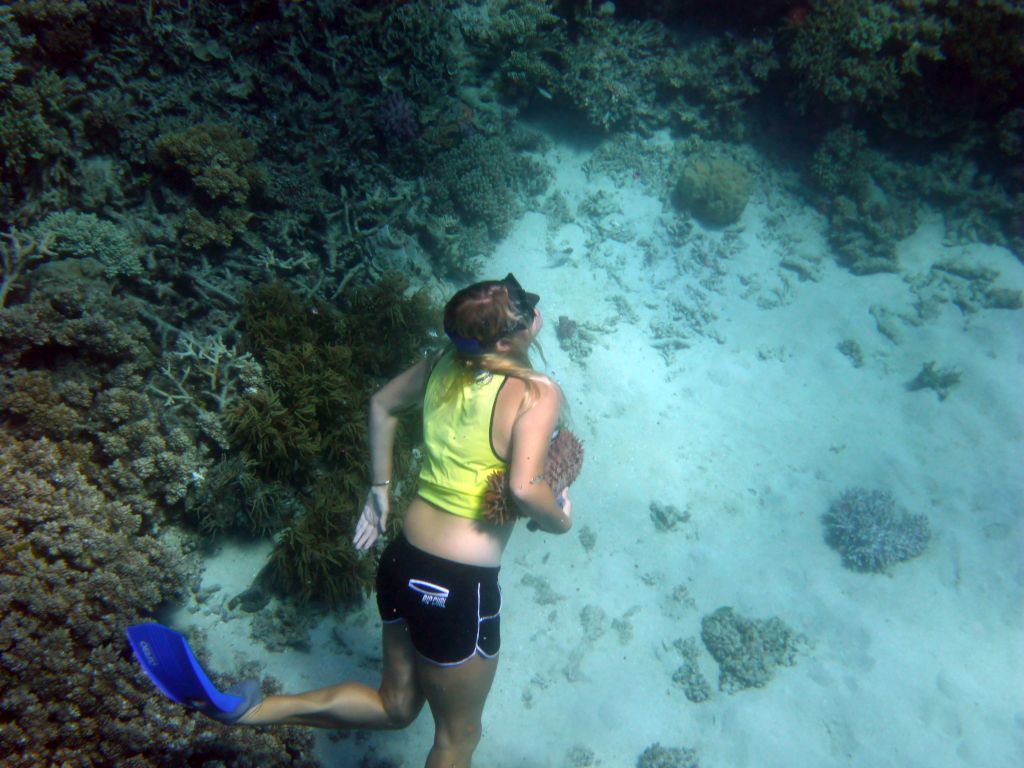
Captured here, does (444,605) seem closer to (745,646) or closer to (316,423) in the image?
(316,423)

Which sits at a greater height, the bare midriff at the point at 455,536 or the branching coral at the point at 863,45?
the branching coral at the point at 863,45

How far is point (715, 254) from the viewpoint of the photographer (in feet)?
28.4

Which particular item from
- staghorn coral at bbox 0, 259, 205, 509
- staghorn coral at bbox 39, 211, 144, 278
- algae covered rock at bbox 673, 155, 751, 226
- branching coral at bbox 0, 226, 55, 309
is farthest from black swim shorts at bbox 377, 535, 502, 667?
algae covered rock at bbox 673, 155, 751, 226

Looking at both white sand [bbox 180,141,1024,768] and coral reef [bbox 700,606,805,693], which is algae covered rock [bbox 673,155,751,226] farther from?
coral reef [bbox 700,606,805,693]

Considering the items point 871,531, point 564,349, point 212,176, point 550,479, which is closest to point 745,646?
point 871,531

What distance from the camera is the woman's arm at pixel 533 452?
279 cm

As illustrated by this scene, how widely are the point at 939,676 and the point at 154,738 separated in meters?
7.87

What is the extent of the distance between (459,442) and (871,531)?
630cm

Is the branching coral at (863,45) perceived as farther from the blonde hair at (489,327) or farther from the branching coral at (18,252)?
the branching coral at (18,252)

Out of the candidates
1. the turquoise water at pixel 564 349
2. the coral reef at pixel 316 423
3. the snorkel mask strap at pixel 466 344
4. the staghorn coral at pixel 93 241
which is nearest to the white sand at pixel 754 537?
the turquoise water at pixel 564 349

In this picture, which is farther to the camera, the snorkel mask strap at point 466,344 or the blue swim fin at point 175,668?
the snorkel mask strap at point 466,344

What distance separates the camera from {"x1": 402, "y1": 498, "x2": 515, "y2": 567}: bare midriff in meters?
3.14

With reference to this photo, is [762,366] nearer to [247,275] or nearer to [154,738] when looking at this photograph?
[247,275]

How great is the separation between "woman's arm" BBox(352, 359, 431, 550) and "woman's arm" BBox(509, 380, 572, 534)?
100 cm
